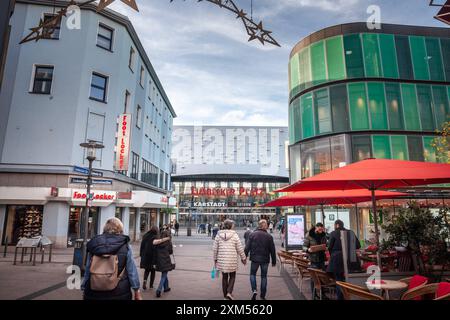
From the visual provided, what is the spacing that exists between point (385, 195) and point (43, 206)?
18.1 metres

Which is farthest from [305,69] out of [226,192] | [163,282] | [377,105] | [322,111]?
[226,192]

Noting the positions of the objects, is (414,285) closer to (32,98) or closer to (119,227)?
(119,227)

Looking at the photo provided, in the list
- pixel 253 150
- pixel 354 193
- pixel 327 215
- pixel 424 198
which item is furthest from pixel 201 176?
pixel 354 193

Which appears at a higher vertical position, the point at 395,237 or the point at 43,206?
the point at 43,206

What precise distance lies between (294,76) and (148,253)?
76.3ft

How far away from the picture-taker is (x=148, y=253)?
8188 millimetres

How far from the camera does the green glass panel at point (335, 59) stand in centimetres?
2356

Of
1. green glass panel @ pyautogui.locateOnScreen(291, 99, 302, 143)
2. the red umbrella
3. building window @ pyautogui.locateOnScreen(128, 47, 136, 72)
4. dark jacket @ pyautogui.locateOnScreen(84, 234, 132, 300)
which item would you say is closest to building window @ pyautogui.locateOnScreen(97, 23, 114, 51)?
building window @ pyautogui.locateOnScreen(128, 47, 136, 72)

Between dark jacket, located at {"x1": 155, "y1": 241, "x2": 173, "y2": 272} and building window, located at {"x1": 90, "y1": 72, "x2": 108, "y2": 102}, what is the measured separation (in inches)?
595

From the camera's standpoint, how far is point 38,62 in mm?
19156

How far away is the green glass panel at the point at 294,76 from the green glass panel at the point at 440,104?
10.5 m

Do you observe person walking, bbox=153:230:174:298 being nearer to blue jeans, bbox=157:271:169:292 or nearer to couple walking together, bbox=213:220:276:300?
blue jeans, bbox=157:271:169:292

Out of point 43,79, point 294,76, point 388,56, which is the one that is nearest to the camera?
point 43,79

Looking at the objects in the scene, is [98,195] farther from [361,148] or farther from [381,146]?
[381,146]
